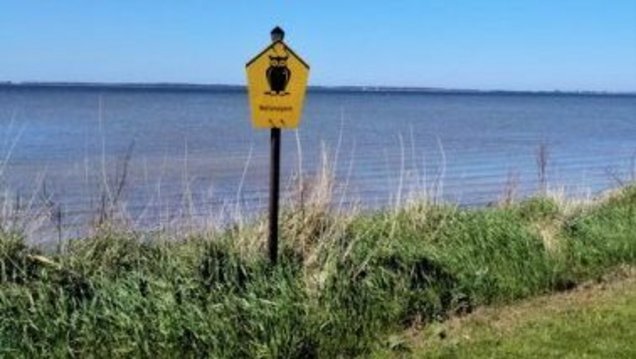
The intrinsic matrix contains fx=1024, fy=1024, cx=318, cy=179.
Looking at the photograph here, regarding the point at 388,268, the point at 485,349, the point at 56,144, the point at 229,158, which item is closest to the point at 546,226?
the point at 388,268

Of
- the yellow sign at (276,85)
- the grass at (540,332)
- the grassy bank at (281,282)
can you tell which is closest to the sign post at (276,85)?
the yellow sign at (276,85)

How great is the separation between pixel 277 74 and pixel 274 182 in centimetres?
86

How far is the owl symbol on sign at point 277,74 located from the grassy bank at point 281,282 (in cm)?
147

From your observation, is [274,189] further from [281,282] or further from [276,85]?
[276,85]

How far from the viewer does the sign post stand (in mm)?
7695

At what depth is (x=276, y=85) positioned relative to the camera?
772 centimetres

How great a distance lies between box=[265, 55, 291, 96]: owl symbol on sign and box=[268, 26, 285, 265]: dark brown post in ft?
0.53

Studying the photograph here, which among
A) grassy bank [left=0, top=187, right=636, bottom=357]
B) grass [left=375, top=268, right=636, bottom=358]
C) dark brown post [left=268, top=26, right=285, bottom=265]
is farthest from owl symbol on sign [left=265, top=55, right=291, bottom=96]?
grass [left=375, top=268, right=636, bottom=358]

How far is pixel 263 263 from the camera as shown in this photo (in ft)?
27.2

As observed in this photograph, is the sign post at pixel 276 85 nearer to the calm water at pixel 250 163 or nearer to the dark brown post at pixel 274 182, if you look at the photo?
the dark brown post at pixel 274 182

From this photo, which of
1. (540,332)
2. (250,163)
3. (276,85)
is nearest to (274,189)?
(276,85)

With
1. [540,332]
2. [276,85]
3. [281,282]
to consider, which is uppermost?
[276,85]

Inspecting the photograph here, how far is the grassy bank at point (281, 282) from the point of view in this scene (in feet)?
23.4

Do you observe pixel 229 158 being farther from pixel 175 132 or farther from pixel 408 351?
pixel 408 351
